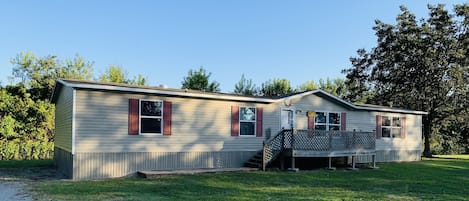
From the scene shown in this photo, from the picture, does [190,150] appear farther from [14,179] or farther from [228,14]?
[228,14]

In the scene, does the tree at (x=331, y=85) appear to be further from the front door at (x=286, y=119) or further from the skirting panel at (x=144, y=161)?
the skirting panel at (x=144, y=161)

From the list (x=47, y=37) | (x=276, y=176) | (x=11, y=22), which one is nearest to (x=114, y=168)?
(x=276, y=176)

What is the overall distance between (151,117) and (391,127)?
12.2m

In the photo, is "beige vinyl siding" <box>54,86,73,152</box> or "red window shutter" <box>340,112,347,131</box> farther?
"red window shutter" <box>340,112,347,131</box>

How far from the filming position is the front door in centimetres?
1550

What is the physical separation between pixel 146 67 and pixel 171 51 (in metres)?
2.64

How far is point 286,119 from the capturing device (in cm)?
1563

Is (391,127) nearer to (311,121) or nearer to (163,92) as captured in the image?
(311,121)

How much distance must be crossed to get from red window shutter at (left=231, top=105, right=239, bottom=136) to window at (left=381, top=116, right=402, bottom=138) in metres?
8.19

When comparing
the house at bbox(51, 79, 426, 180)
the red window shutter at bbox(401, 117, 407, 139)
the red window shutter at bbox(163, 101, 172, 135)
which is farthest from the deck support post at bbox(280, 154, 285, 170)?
the red window shutter at bbox(401, 117, 407, 139)

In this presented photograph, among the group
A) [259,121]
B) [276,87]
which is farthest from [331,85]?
[259,121]

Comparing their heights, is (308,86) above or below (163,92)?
above

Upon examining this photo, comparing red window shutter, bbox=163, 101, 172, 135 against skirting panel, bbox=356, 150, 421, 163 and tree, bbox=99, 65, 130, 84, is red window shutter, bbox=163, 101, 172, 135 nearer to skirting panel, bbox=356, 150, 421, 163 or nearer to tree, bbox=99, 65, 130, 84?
skirting panel, bbox=356, 150, 421, 163

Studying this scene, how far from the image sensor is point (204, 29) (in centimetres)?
2797
